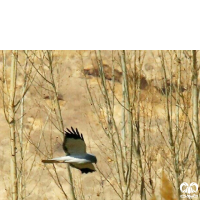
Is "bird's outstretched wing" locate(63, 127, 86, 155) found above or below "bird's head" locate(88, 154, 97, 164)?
above

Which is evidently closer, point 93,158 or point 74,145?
point 93,158

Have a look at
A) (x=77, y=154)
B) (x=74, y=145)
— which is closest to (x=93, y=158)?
(x=77, y=154)

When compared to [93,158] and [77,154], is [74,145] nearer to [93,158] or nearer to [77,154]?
[77,154]

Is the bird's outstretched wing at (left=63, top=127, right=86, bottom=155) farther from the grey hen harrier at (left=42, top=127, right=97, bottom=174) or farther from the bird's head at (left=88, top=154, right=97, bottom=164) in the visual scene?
the bird's head at (left=88, top=154, right=97, bottom=164)

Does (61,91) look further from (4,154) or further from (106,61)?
(4,154)

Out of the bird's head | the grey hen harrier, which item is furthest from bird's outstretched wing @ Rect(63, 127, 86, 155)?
the bird's head

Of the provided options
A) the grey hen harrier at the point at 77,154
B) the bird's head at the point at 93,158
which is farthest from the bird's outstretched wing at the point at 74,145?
the bird's head at the point at 93,158

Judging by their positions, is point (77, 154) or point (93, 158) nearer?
point (93, 158)

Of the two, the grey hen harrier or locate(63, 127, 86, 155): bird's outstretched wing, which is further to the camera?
locate(63, 127, 86, 155): bird's outstretched wing

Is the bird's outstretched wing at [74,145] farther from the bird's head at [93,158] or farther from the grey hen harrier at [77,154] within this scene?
the bird's head at [93,158]
